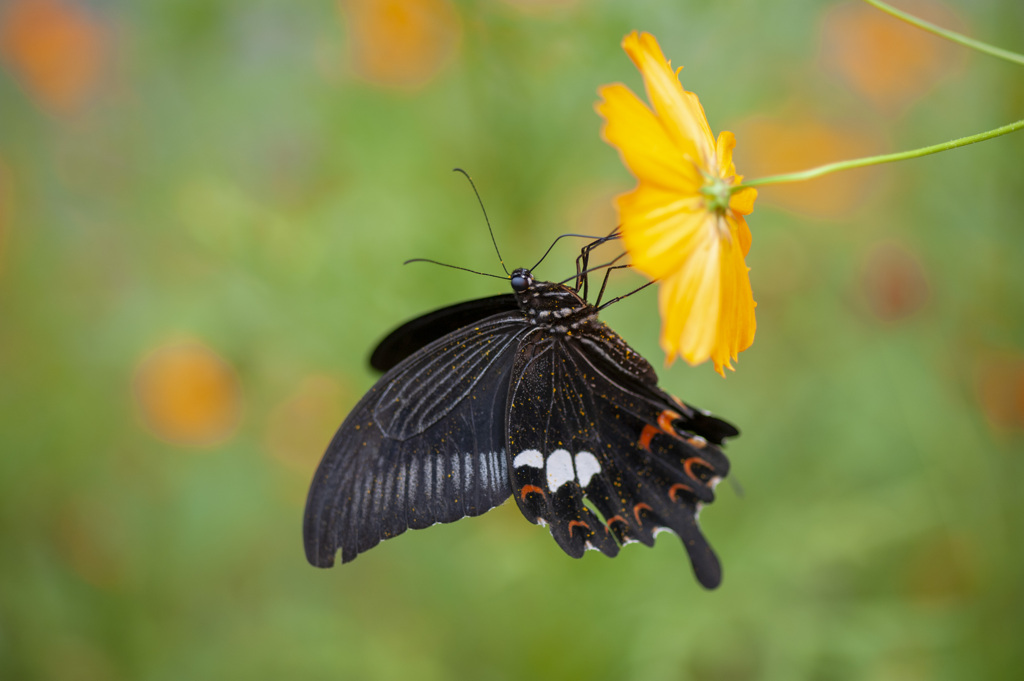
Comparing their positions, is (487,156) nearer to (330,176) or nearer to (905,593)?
(330,176)

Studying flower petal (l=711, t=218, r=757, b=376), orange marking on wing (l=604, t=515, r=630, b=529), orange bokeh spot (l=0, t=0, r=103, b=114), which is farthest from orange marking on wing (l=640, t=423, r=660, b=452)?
orange bokeh spot (l=0, t=0, r=103, b=114)

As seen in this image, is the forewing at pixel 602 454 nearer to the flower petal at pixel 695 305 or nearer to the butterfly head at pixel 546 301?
the butterfly head at pixel 546 301

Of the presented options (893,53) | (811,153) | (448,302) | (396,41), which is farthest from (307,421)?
(893,53)

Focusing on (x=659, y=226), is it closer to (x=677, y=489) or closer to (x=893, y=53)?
(x=677, y=489)

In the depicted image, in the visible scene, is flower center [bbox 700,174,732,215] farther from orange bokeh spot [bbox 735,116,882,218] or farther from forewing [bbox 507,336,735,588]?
orange bokeh spot [bbox 735,116,882,218]

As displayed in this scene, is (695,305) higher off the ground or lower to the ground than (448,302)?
lower

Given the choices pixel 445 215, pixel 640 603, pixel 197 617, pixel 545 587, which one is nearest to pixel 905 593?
pixel 640 603

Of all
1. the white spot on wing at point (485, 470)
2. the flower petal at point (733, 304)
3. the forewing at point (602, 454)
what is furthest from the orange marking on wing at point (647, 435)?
the flower petal at point (733, 304)
